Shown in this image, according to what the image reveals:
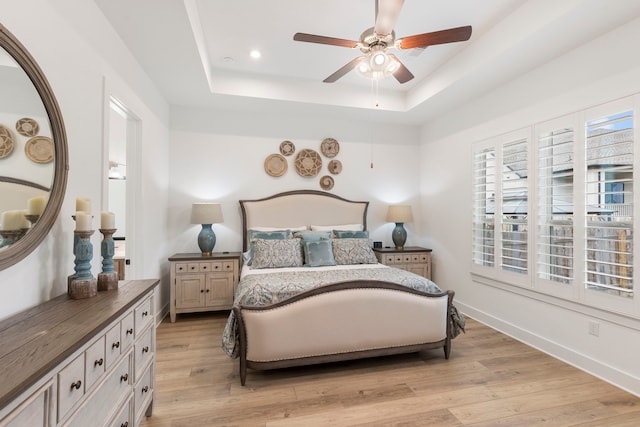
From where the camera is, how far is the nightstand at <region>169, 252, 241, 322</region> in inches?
149

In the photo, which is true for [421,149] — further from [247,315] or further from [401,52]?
[247,315]

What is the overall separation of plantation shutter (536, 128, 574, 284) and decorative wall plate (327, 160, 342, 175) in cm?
255

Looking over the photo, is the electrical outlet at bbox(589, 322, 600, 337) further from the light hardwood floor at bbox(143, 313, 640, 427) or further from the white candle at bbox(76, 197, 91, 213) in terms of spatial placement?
the white candle at bbox(76, 197, 91, 213)

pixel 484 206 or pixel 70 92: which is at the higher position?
pixel 70 92

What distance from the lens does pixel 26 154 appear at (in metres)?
1.47

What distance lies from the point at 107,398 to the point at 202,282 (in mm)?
2468

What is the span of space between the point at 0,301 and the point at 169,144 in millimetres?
3234

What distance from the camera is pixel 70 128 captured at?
190 centimetres

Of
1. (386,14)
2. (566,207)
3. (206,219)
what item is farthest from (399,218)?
(386,14)

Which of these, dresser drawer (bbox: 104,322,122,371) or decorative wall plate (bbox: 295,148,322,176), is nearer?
dresser drawer (bbox: 104,322,122,371)

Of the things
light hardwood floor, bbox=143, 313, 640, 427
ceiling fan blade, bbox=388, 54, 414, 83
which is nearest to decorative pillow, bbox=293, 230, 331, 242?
light hardwood floor, bbox=143, 313, 640, 427

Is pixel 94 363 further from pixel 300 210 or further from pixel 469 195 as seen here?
pixel 469 195

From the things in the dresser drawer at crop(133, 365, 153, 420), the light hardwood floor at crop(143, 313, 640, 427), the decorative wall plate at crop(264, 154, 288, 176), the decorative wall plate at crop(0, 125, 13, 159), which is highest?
the decorative wall plate at crop(264, 154, 288, 176)

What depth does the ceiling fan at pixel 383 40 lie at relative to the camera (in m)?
2.07
